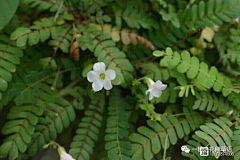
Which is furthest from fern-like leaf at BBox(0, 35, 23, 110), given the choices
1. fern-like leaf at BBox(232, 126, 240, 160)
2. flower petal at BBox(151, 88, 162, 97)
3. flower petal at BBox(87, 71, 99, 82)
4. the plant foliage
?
fern-like leaf at BBox(232, 126, 240, 160)

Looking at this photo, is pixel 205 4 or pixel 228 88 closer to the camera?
pixel 228 88

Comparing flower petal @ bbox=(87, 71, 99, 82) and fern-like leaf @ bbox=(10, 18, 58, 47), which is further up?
fern-like leaf @ bbox=(10, 18, 58, 47)

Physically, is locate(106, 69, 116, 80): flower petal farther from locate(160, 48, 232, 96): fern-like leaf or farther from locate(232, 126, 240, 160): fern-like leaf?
locate(232, 126, 240, 160): fern-like leaf

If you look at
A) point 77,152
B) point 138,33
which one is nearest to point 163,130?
point 77,152

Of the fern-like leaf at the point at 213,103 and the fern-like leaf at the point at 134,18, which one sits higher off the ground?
the fern-like leaf at the point at 134,18

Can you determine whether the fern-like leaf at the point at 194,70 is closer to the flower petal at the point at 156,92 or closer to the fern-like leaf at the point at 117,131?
the flower petal at the point at 156,92

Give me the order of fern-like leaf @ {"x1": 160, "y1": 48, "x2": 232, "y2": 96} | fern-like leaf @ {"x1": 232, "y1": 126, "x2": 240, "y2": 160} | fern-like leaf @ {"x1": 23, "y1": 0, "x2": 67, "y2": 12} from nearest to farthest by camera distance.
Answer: fern-like leaf @ {"x1": 232, "y1": 126, "x2": 240, "y2": 160}
fern-like leaf @ {"x1": 160, "y1": 48, "x2": 232, "y2": 96}
fern-like leaf @ {"x1": 23, "y1": 0, "x2": 67, "y2": 12}

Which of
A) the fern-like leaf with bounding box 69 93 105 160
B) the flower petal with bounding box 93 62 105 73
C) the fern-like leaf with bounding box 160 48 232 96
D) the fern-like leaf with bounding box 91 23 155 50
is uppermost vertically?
the fern-like leaf with bounding box 91 23 155 50

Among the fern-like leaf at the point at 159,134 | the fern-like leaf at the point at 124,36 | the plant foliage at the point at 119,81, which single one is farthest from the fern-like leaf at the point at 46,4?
the fern-like leaf at the point at 159,134

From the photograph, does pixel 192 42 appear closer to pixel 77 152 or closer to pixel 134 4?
pixel 134 4
